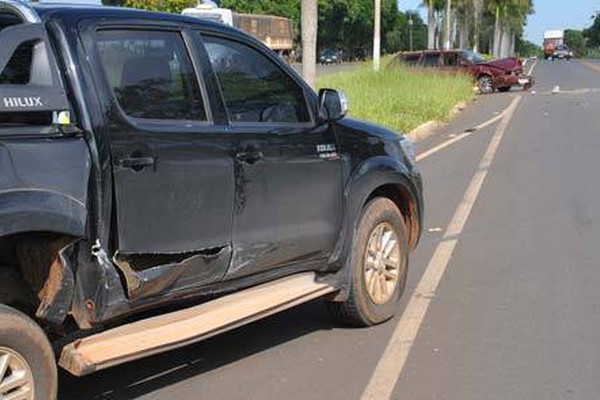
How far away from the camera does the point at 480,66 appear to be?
1347 inches

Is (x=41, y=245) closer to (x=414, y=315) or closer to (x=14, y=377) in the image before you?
(x=14, y=377)

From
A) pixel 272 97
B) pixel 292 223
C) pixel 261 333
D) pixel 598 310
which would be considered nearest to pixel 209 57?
pixel 272 97

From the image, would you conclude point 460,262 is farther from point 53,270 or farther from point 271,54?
point 53,270

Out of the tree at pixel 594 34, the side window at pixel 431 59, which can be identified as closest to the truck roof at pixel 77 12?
the side window at pixel 431 59

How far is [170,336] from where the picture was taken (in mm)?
4375

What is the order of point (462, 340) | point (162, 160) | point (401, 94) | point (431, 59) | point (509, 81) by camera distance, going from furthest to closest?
point (509, 81)
point (431, 59)
point (401, 94)
point (462, 340)
point (162, 160)

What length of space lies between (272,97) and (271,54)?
0.27 m

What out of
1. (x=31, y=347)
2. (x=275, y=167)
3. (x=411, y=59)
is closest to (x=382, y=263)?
(x=275, y=167)

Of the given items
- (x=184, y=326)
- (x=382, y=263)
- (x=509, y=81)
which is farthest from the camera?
(x=509, y=81)

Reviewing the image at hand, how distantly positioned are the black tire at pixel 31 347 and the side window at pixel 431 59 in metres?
29.7

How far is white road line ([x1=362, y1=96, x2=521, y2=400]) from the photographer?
16.6 ft

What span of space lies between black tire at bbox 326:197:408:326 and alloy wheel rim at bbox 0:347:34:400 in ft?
7.92

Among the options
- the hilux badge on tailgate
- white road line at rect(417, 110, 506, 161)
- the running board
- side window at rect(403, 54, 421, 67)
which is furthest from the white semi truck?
the hilux badge on tailgate

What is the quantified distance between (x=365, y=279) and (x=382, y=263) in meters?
0.26
